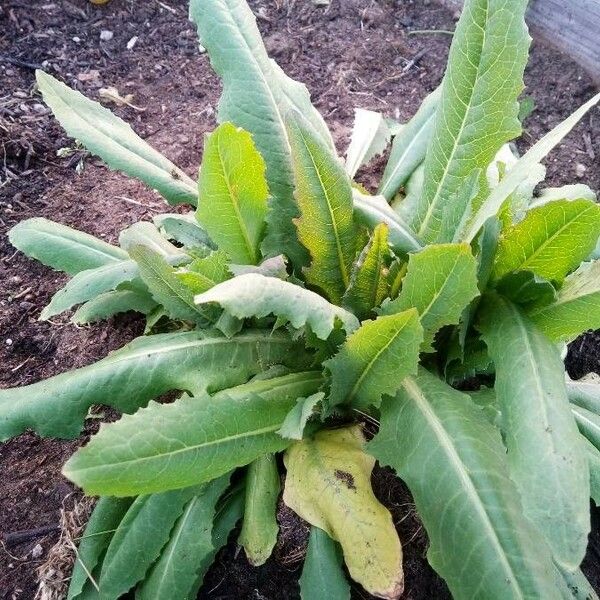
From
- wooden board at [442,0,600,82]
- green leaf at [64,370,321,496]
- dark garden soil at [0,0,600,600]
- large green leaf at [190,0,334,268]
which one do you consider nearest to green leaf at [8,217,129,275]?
dark garden soil at [0,0,600,600]

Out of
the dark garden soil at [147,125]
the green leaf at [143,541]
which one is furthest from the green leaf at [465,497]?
the green leaf at [143,541]

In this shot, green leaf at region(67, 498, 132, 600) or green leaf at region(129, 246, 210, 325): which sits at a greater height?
green leaf at region(129, 246, 210, 325)

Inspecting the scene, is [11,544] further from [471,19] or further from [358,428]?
[471,19]

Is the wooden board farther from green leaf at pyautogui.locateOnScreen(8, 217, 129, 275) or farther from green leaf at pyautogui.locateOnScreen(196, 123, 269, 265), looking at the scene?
green leaf at pyautogui.locateOnScreen(8, 217, 129, 275)

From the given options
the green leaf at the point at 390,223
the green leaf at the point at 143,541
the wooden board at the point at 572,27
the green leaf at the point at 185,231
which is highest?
the wooden board at the point at 572,27

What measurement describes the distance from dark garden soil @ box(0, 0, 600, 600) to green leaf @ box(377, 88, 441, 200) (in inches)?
10.2

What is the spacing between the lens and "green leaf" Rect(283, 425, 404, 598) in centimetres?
134

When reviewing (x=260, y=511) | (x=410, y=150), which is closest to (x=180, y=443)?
(x=260, y=511)

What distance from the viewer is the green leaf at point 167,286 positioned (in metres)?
1.44

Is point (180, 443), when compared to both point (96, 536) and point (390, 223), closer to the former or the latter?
point (96, 536)

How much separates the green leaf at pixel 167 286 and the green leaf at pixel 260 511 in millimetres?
364

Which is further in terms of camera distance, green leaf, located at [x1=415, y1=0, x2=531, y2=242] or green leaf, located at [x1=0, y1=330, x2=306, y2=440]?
green leaf, located at [x1=0, y1=330, x2=306, y2=440]

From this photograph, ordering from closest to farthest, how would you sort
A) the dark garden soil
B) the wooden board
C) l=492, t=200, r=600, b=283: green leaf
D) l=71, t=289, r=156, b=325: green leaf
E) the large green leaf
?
l=492, t=200, r=600, b=283: green leaf → the large green leaf → the dark garden soil → l=71, t=289, r=156, b=325: green leaf → the wooden board

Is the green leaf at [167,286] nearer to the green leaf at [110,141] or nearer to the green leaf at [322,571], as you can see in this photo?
the green leaf at [110,141]
